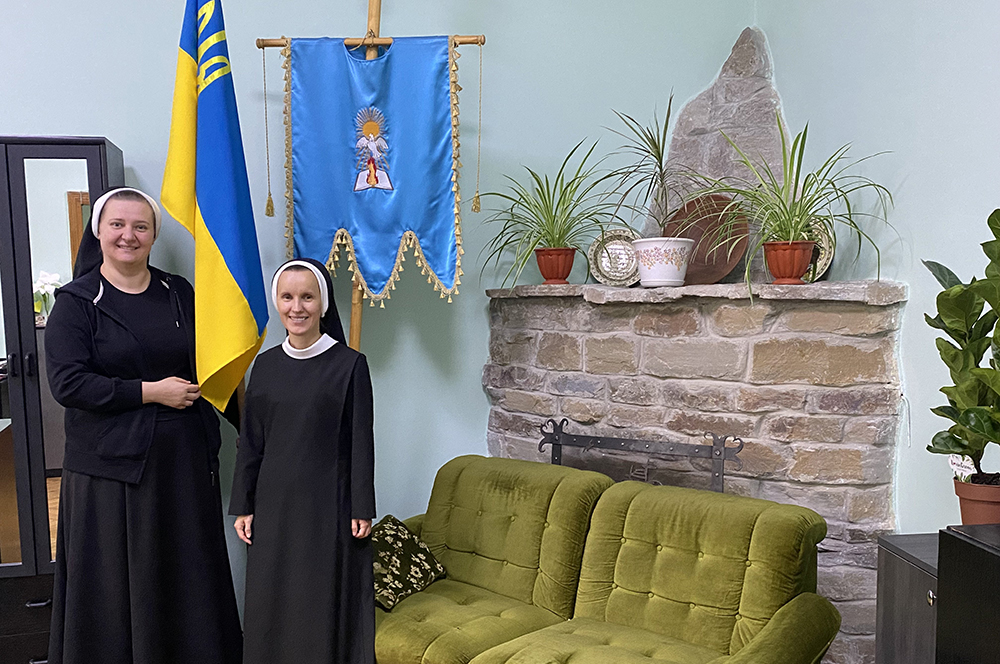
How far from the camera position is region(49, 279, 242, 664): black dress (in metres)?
2.48

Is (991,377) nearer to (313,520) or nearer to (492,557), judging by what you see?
(492,557)

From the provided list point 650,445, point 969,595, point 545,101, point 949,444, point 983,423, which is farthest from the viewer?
point 545,101

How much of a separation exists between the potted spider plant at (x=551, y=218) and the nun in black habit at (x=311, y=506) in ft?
3.24

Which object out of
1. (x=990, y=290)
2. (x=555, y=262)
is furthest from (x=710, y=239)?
(x=990, y=290)

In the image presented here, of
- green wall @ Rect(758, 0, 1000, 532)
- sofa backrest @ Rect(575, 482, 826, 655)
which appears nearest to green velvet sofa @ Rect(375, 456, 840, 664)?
sofa backrest @ Rect(575, 482, 826, 655)

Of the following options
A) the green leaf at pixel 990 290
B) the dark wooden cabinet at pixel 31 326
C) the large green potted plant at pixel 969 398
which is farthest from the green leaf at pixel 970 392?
the dark wooden cabinet at pixel 31 326

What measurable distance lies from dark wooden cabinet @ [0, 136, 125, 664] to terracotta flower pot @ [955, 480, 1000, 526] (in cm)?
259

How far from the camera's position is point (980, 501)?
1.70 metres

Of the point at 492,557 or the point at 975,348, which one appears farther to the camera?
the point at 492,557

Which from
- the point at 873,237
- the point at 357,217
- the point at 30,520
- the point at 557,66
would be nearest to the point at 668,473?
the point at 873,237

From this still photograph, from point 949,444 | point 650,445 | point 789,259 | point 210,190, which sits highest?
point 210,190

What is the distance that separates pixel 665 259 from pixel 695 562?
1.03 m

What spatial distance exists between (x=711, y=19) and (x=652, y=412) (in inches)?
66.8

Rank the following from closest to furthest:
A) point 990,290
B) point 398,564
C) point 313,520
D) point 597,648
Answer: point 990,290, point 597,648, point 313,520, point 398,564
